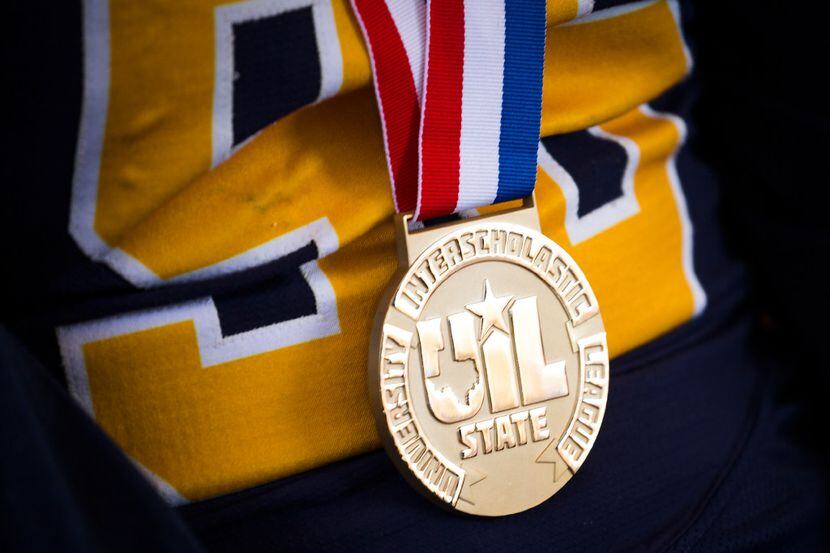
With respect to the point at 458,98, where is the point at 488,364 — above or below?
below

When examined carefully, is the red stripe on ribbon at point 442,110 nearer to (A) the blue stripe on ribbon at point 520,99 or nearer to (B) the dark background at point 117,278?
(A) the blue stripe on ribbon at point 520,99

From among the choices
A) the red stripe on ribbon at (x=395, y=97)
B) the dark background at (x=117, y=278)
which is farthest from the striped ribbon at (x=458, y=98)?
the dark background at (x=117, y=278)

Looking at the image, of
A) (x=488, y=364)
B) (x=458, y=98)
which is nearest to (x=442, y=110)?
(x=458, y=98)

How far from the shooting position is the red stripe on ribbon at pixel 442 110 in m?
0.56

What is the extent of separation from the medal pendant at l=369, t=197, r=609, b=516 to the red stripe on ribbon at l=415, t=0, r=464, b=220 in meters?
0.02

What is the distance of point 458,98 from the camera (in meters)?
0.58

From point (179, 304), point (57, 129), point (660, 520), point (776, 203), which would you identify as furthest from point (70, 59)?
point (776, 203)

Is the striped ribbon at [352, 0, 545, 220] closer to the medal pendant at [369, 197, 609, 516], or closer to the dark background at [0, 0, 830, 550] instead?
the medal pendant at [369, 197, 609, 516]

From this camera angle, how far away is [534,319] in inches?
23.3

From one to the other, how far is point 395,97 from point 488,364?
194mm

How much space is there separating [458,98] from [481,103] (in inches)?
0.9

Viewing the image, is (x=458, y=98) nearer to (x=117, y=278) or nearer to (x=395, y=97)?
(x=395, y=97)

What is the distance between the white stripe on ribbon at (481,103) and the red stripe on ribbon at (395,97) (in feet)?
0.12

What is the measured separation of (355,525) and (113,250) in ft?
0.78
